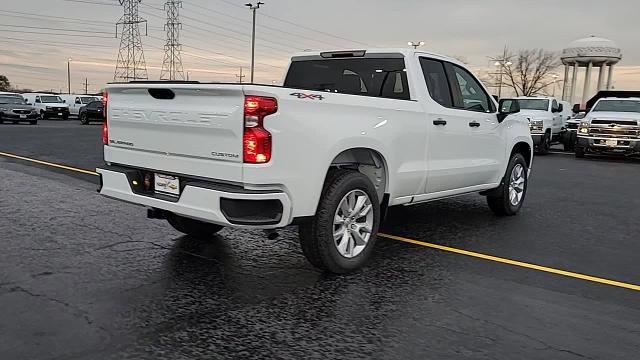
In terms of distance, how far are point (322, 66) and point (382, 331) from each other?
11.7ft

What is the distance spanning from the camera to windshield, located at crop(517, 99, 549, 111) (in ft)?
67.4

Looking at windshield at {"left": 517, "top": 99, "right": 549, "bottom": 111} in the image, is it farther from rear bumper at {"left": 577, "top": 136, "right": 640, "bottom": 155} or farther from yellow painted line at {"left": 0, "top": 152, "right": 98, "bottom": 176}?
yellow painted line at {"left": 0, "top": 152, "right": 98, "bottom": 176}

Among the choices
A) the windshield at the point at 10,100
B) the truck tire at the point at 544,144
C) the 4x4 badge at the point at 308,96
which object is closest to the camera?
the 4x4 badge at the point at 308,96

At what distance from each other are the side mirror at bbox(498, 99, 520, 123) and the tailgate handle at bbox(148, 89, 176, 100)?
14.3 ft

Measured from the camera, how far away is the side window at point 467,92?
637cm

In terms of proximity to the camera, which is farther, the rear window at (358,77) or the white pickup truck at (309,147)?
the rear window at (358,77)

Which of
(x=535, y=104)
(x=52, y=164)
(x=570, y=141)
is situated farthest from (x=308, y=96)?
(x=570, y=141)

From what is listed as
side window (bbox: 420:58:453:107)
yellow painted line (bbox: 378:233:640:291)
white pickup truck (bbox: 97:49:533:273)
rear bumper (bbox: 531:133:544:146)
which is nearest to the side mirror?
white pickup truck (bbox: 97:49:533:273)

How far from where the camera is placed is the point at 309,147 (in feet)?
13.9

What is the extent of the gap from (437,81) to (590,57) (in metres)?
71.2

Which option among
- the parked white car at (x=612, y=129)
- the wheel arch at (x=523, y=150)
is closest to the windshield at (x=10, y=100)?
the parked white car at (x=612, y=129)

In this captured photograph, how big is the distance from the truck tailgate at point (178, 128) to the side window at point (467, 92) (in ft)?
10.3

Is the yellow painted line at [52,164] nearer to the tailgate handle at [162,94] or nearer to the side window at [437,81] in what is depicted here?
the tailgate handle at [162,94]

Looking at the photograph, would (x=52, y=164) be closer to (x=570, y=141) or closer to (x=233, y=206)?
(x=233, y=206)
